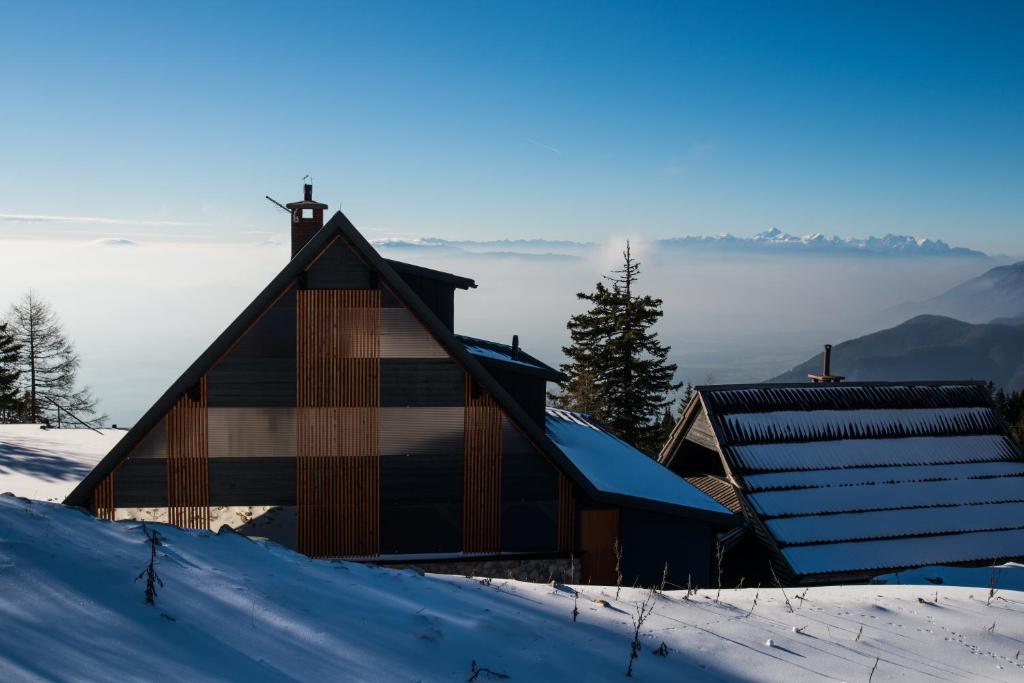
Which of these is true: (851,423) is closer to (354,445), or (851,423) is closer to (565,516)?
(565,516)

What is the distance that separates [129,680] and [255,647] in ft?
3.69

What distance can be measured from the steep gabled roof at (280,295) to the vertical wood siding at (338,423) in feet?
2.09

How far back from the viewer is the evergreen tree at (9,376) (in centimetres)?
4597

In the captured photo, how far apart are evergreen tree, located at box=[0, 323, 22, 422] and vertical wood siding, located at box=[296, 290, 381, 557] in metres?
43.0

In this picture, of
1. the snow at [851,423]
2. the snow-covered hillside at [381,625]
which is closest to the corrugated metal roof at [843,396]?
the snow at [851,423]

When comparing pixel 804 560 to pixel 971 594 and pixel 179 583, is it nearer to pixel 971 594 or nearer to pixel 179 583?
pixel 971 594

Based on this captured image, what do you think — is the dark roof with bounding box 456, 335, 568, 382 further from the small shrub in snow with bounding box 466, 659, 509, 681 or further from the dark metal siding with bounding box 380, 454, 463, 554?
the small shrub in snow with bounding box 466, 659, 509, 681

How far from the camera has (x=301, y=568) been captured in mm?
7941

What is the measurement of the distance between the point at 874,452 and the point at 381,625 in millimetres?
18333

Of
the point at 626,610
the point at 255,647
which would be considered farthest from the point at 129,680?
the point at 626,610

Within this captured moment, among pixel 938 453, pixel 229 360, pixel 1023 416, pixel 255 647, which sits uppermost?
pixel 229 360

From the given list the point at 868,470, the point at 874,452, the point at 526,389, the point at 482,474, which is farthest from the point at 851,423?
the point at 482,474

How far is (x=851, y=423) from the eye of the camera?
21.0 meters

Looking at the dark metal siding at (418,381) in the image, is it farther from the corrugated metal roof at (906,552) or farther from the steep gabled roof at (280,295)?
the corrugated metal roof at (906,552)
